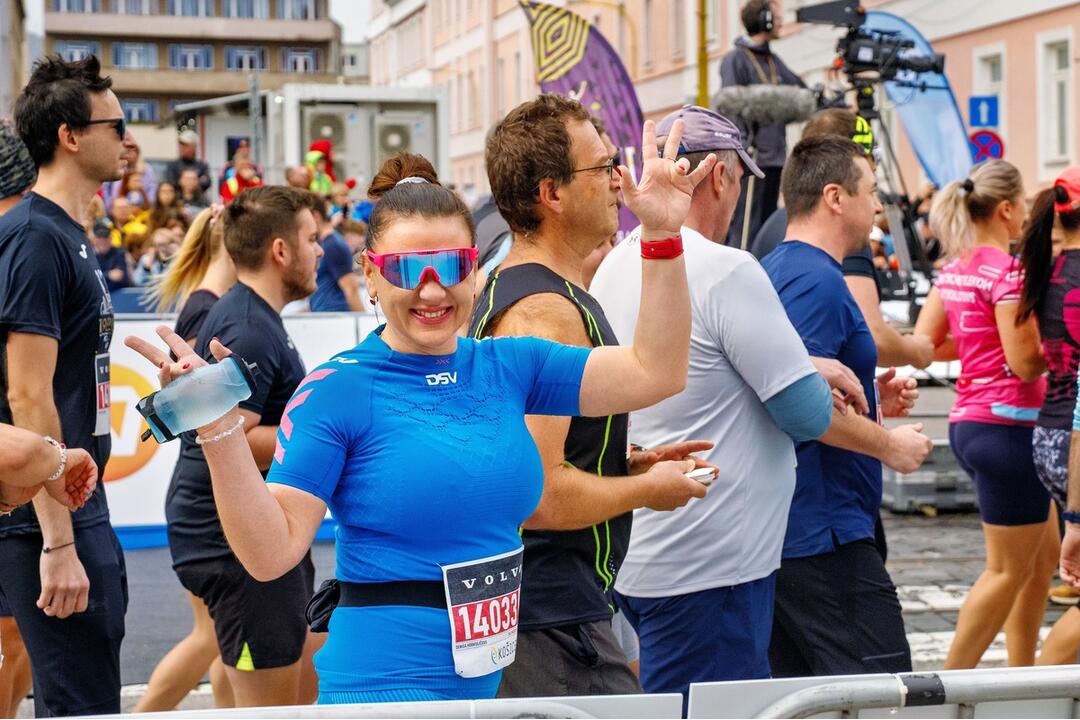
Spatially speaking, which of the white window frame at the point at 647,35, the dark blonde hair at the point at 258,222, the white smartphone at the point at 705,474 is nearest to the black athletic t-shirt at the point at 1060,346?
the white smartphone at the point at 705,474

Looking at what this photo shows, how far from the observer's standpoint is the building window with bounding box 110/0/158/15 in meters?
98.9

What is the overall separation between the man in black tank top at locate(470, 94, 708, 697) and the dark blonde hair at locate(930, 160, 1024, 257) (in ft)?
10.2

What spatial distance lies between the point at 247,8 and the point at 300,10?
3.56 meters

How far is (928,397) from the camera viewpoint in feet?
42.3

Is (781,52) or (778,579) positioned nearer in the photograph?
(778,579)

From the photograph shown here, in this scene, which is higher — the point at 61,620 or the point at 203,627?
the point at 61,620

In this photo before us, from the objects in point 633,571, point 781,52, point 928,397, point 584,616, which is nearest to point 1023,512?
point 633,571

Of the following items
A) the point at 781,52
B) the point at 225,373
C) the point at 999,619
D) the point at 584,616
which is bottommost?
the point at 999,619

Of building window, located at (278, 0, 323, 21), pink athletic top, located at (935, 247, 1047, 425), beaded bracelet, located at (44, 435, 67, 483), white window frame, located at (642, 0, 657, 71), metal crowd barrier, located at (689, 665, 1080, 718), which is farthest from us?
building window, located at (278, 0, 323, 21)

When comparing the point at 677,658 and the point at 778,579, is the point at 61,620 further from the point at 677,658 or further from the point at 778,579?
the point at 778,579

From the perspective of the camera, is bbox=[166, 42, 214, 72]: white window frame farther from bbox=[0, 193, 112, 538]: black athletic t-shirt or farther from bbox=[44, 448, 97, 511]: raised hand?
bbox=[44, 448, 97, 511]: raised hand

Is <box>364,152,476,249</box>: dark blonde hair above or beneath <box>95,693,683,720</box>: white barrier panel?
above

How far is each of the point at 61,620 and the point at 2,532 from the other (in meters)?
0.28

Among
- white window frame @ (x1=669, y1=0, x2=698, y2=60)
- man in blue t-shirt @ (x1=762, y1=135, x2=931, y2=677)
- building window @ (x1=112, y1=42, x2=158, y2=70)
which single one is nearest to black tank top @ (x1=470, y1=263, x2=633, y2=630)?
man in blue t-shirt @ (x1=762, y1=135, x2=931, y2=677)
